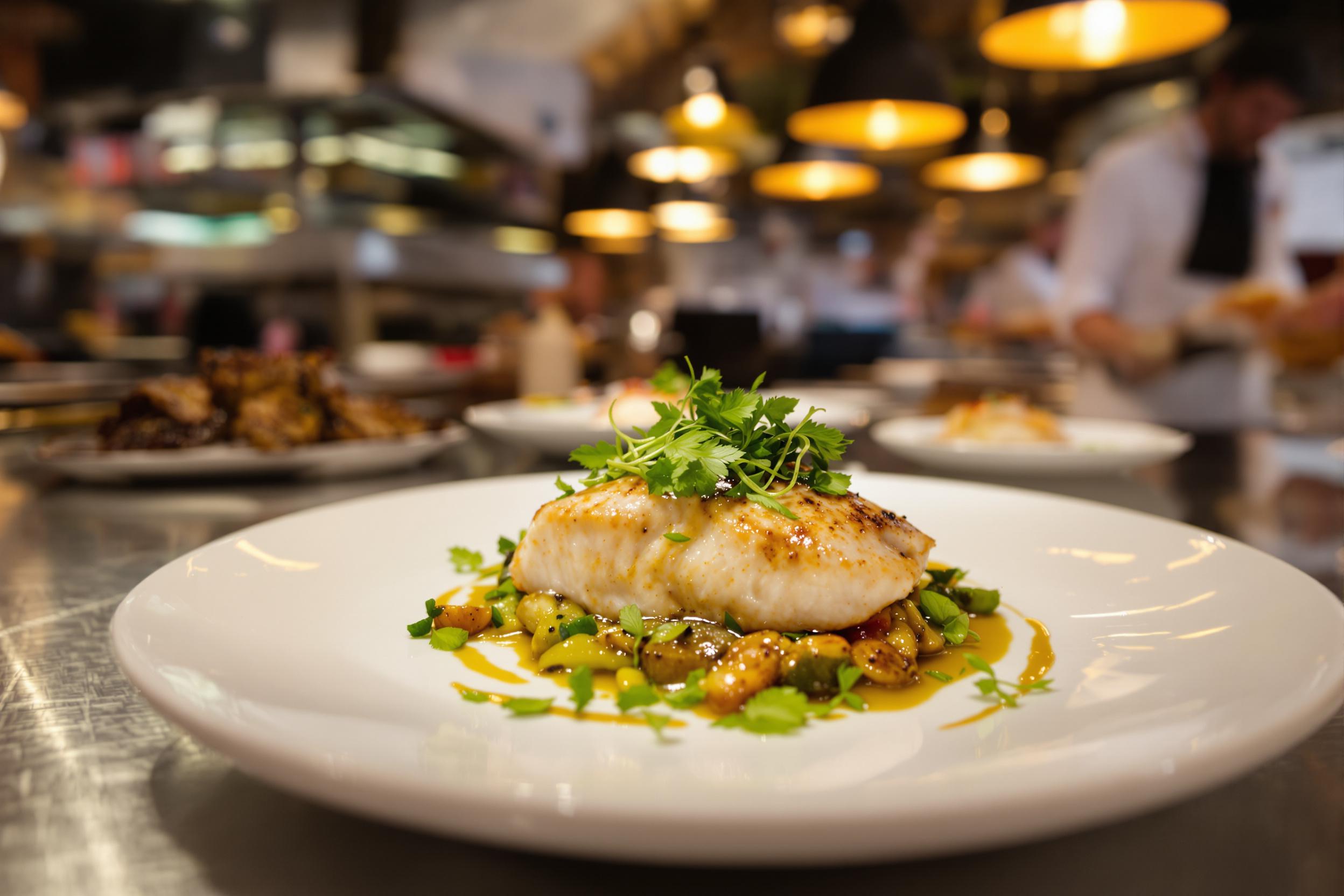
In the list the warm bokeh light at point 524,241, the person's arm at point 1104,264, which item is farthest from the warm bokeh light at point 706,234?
the person's arm at point 1104,264

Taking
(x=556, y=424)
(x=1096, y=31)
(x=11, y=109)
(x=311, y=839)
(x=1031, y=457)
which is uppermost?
(x=11, y=109)

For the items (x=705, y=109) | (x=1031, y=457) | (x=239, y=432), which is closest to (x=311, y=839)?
(x=239, y=432)

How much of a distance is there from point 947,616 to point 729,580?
1.03ft

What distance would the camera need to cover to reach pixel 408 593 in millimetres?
1273

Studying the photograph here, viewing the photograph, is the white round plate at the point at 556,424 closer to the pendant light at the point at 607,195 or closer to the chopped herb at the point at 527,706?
the chopped herb at the point at 527,706

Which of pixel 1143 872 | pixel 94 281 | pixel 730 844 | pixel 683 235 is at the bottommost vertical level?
pixel 1143 872

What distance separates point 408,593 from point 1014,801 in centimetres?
94

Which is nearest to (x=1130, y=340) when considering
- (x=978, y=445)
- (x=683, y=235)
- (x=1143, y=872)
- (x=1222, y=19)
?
(x=1222, y=19)

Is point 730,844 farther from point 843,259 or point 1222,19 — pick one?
point 843,259

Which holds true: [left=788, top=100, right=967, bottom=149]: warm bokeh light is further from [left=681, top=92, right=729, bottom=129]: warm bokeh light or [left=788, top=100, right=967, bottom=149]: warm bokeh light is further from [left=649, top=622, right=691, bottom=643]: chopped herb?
[left=649, top=622, right=691, bottom=643]: chopped herb

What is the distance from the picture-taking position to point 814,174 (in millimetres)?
9094

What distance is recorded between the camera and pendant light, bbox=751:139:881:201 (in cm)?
893

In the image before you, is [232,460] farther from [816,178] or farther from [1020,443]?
[816,178]

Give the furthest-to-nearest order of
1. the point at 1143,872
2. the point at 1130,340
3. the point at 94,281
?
1. the point at 94,281
2. the point at 1130,340
3. the point at 1143,872
